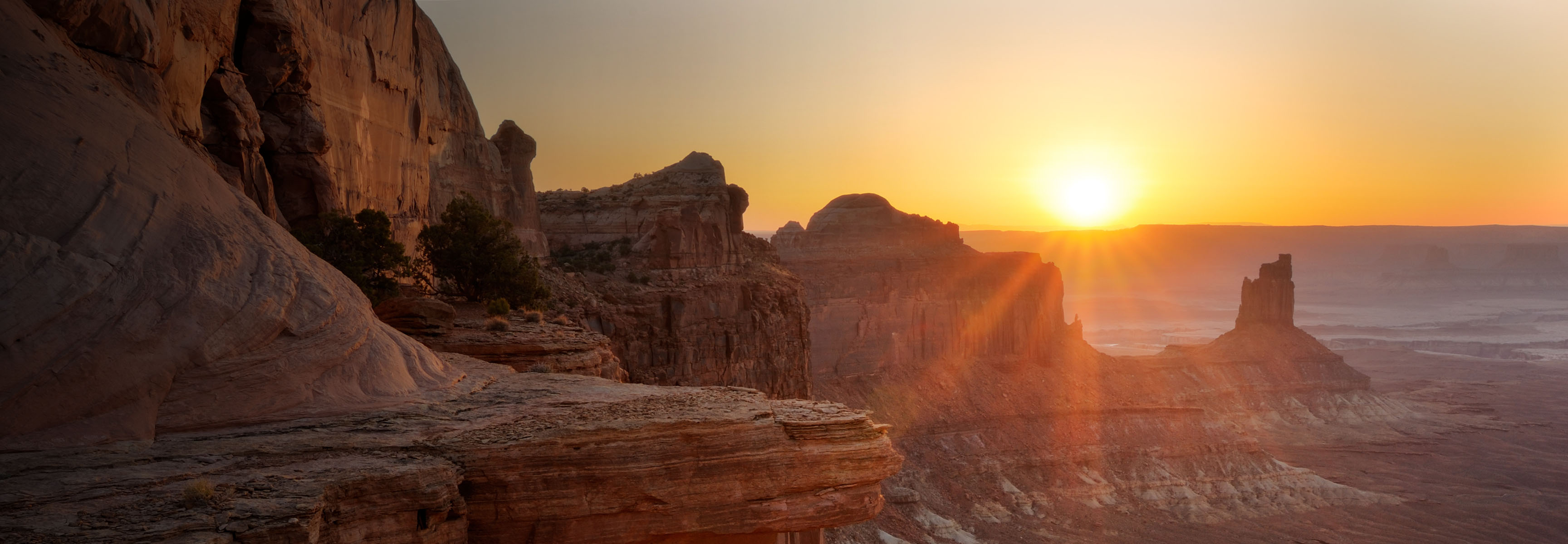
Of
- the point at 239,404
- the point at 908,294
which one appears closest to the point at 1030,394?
the point at 908,294

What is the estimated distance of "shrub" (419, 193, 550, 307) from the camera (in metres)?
28.5

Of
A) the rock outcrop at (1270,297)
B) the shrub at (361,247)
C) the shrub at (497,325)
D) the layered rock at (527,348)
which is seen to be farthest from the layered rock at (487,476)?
the rock outcrop at (1270,297)

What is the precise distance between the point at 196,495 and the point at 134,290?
11.7 feet

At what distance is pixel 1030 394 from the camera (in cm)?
7544

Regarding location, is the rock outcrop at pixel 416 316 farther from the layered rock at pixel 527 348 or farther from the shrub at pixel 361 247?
the shrub at pixel 361 247

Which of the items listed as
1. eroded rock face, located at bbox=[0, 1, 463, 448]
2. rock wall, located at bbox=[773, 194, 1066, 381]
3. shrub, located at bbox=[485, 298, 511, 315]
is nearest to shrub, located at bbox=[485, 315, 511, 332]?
shrub, located at bbox=[485, 298, 511, 315]

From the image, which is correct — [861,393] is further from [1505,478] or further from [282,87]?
[282,87]

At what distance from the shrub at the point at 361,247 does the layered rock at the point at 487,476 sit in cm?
908

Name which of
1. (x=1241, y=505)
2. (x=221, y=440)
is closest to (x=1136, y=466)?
(x=1241, y=505)

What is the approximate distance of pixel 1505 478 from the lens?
70.7 meters

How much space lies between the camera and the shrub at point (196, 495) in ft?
32.1

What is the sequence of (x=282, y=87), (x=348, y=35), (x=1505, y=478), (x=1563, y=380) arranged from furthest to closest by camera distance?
(x=1563, y=380) < (x=1505, y=478) < (x=348, y=35) < (x=282, y=87)

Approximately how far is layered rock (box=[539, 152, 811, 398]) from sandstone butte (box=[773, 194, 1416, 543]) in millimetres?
10452

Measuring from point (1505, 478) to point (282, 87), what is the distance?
84434 mm
